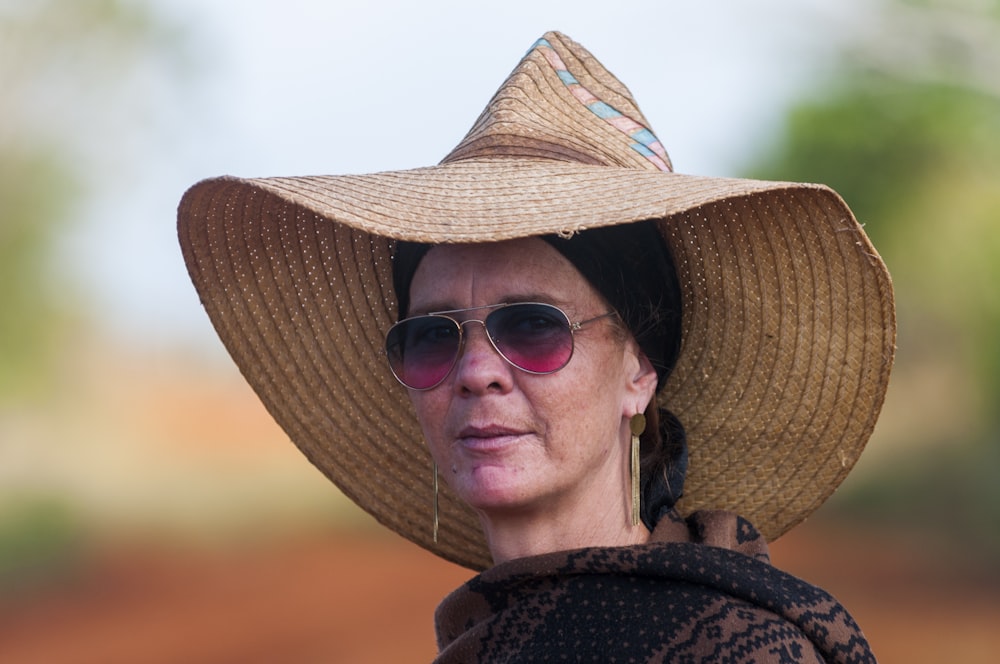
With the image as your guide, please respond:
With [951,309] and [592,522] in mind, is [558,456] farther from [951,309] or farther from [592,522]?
[951,309]

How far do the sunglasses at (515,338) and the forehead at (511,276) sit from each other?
0.09ft

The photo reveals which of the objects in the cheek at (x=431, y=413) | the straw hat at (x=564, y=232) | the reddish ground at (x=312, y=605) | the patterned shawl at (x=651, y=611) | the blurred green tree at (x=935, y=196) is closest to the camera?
the patterned shawl at (x=651, y=611)

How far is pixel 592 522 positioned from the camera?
2.11 metres

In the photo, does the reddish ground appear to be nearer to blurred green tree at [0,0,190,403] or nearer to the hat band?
blurred green tree at [0,0,190,403]

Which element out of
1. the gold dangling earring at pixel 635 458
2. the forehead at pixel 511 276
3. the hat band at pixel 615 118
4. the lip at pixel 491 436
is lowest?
the gold dangling earring at pixel 635 458

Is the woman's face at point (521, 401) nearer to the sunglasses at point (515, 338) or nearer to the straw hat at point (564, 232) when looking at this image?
the sunglasses at point (515, 338)

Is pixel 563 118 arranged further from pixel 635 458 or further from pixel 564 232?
pixel 635 458

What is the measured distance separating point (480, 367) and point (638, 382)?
34 centimetres

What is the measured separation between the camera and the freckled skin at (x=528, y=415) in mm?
2020

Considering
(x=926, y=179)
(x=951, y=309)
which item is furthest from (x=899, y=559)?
(x=926, y=179)

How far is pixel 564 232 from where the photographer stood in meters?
1.87

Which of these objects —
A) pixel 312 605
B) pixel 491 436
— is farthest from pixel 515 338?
pixel 312 605

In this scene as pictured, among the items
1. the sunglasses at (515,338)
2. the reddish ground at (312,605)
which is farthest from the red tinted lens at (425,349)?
the reddish ground at (312,605)

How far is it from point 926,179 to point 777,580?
41.3 ft
